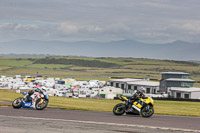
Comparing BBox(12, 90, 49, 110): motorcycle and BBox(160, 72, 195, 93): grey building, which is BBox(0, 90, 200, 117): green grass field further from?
BBox(160, 72, 195, 93): grey building

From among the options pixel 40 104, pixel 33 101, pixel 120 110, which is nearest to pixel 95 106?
pixel 33 101

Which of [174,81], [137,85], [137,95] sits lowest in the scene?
[137,95]

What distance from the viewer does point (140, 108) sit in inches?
837

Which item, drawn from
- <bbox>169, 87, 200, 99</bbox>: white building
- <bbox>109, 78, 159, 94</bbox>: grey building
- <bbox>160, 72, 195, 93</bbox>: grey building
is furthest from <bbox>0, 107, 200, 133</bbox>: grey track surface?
<bbox>109, 78, 159, 94</bbox>: grey building

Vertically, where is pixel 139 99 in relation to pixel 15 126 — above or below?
above

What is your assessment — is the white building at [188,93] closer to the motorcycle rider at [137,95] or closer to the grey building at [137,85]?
the grey building at [137,85]

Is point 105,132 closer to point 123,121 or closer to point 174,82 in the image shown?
point 123,121

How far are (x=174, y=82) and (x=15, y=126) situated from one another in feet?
272

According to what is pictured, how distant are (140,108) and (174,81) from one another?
2981 inches

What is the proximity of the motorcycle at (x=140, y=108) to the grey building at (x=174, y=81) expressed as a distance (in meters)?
71.9

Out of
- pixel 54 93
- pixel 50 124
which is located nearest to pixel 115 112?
pixel 50 124

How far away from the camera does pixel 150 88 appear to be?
9375 centimetres

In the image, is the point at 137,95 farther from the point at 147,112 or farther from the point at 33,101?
the point at 33,101

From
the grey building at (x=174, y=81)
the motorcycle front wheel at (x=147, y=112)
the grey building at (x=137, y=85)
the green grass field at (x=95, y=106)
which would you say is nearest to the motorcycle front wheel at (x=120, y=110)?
the motorcycle front wheel at (x=147, y=112)
